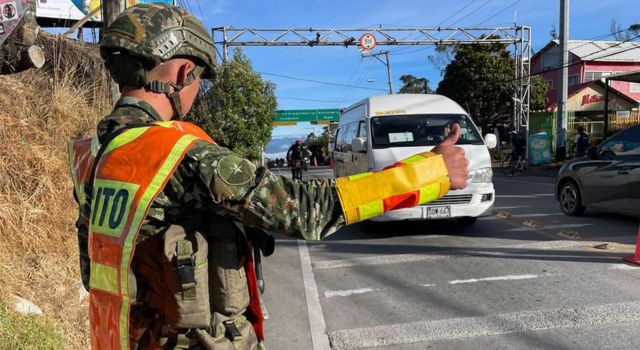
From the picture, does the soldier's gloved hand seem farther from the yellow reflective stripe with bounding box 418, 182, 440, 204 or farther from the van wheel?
the van wheel

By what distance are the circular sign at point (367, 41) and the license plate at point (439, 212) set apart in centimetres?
1832

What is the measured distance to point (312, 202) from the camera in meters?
1.36

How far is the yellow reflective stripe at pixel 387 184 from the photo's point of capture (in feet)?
4.48

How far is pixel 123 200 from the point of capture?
126 cm

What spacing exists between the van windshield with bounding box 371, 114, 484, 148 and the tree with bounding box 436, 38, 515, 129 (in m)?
24.3

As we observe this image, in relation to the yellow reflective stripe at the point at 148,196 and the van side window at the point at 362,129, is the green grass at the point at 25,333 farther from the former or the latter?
the van side window at the point at 362,129

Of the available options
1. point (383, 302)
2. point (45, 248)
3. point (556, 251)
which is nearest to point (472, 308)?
point (383, 302)

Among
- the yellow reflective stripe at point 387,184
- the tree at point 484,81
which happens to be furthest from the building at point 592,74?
the yellow reflective stripe at point 387,184

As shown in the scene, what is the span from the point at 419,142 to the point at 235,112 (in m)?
8.91

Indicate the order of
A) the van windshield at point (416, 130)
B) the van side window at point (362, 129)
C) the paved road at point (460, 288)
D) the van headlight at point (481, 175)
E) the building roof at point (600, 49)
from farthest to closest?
the building roof at point (600, 49), the van side window at point (362, 129), the van windshield at point (416, 130), the van headlight at point (481, 175), the paved road at point (460, 288)

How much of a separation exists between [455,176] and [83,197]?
1.16m

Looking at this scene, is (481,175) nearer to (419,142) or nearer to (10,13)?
(419,142)

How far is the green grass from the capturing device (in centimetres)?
299

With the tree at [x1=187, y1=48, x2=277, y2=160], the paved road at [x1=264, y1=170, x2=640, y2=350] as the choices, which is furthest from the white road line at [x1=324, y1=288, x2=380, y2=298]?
the tree at [x1=187, y1=48, x2=277, y2=160]
